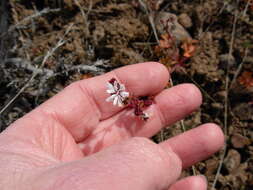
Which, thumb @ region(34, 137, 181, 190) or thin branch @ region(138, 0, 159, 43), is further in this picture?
thin branch @ region(138, 0, 159, 43)

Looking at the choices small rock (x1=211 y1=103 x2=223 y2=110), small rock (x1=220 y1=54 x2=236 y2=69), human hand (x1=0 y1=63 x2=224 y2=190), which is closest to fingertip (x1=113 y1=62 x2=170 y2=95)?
human hand (x1=0 y1=63 x2=224 y2=190)

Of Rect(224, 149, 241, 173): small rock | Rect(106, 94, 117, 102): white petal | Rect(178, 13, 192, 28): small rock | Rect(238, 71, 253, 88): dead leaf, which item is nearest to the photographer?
Rect(106, 94, 117, 102): white petal

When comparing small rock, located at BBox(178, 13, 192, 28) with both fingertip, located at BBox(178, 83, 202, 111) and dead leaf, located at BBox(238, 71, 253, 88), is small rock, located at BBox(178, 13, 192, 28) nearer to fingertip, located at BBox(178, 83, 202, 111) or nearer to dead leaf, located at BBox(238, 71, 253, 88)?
dead leaf, located at BBox(238, 71, 253, 88)

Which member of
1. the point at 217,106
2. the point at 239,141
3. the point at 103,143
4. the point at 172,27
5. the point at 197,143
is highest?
the point at 172,27

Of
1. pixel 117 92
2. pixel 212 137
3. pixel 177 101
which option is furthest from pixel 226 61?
pixel 117 92

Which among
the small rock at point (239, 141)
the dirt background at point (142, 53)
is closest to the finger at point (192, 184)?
the dirt background at point (142, 53)

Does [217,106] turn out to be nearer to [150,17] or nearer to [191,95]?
[191,95]

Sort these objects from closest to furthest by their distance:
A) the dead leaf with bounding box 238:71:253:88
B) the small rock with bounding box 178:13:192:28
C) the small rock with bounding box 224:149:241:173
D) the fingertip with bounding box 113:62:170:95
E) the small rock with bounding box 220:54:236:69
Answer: the fingertip with bounding box 113:62:170:95 → the small rock with bounding box 224:149:241:173 → the dead leaf with bounding box 238:71:253:88 → the small rock with bounding box 220:54:236:69 → the small rock with bounding box 178:13:192:28
